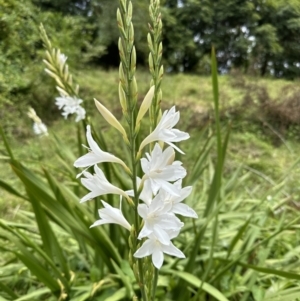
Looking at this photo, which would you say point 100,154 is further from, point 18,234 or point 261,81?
point 261,81

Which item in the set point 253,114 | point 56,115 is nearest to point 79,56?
point 56,115

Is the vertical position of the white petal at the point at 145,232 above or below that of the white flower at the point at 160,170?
below

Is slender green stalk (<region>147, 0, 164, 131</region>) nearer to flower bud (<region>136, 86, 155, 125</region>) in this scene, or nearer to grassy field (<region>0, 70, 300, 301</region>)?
flower bud (<region>136, 86, 155, 125</region>)

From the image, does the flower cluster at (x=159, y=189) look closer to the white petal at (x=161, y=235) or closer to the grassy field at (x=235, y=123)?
the white petal at (x=161, y=235)

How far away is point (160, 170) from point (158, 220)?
8 centimetres

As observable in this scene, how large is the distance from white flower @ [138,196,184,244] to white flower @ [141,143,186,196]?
1.1 inches

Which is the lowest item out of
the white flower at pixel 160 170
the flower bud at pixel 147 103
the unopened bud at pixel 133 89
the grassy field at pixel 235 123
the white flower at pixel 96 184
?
the grassy field at pixel 235 123

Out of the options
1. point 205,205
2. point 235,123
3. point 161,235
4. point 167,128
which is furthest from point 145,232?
point 235,123

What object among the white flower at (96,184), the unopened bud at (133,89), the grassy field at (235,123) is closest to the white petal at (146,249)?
the white flower at (96,184)

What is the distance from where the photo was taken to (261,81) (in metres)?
6.44

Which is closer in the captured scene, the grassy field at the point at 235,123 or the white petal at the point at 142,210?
the white petal at the point at 142,210

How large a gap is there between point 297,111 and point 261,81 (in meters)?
1.42

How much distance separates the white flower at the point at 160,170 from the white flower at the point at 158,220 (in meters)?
0.03

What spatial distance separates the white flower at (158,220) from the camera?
553 mm
